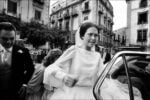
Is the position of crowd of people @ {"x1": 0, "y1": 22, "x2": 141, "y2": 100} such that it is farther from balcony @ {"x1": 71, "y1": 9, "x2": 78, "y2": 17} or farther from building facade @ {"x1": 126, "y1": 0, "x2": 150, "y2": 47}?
balcony @ {"x1": 71, "y1": 9, "x2": 78, "y2": 17}

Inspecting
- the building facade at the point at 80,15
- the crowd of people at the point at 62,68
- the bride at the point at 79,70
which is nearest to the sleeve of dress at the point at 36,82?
the crowd of people at the point at 62,68

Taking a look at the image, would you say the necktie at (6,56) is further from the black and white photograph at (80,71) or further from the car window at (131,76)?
the car window at (131,76)

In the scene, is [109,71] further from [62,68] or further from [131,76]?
[62,68]

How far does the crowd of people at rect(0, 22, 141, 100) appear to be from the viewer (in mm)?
1529

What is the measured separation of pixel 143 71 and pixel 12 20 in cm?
1666

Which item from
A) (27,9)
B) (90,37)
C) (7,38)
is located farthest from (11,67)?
(27,9)

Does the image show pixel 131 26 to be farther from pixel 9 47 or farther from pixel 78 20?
pixel 9 47

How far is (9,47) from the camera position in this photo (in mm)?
2084

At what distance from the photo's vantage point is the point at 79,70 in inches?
60.6

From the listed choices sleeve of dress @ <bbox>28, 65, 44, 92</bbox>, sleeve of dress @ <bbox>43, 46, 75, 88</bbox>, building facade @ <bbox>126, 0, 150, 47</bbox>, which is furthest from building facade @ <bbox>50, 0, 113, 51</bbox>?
sleeve of dress @ <bbox>43, 46, 75, 88</bbox>

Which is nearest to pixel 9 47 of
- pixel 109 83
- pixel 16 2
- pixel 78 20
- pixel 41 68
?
pixel 41 68

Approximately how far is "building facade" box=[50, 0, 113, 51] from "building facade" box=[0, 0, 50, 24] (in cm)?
749

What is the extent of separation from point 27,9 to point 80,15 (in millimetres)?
12808

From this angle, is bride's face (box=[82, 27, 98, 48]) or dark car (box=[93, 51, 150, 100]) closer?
dark car (box=[93, 51, 150, 100])
